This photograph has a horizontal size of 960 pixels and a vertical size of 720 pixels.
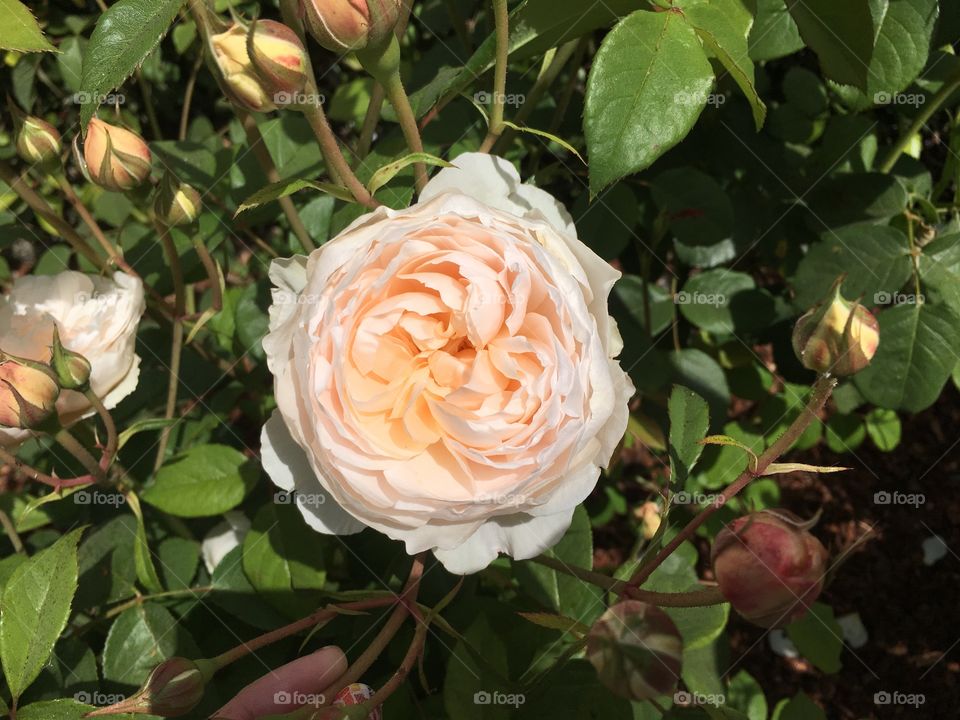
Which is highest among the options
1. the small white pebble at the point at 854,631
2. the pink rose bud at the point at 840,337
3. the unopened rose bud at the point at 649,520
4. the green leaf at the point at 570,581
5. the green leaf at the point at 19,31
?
the green leaf at the point at 19,31

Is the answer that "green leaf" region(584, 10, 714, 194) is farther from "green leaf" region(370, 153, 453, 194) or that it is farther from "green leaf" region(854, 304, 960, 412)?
"green leaf" region(854, 304, 960, 412)

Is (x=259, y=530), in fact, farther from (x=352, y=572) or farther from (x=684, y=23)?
(x=684, y=23)

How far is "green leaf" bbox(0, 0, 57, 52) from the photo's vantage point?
85 cm

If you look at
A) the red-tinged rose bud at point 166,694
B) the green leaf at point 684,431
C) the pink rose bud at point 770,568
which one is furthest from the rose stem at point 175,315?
the pink rose bud at point 770,568

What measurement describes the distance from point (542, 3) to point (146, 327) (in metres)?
0.96

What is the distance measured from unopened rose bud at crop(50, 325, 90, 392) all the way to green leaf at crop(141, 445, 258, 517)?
254mm

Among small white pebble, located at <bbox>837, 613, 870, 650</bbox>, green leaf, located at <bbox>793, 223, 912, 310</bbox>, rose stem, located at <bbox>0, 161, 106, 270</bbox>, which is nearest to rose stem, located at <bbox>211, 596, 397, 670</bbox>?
rose stem, located at <bbox>0, 161, 106, 270</bbox>

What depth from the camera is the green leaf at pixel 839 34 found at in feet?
2.85

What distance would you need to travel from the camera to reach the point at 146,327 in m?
1.45

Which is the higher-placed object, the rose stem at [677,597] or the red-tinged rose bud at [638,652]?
the red-tinged rose bud at [638,652]
